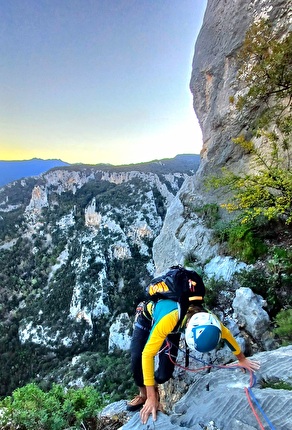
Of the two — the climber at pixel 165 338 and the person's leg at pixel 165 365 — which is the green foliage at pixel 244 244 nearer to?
the climber at pixel 165 338

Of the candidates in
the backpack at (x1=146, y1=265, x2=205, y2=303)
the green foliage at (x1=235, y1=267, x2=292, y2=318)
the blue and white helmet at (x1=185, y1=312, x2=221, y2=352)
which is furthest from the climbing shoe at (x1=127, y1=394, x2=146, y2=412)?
the green foliage at (x1=235, y1=267, x2=292, y2=318)

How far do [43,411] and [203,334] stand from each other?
395 centimetres

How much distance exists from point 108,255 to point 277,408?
56377 millimetres

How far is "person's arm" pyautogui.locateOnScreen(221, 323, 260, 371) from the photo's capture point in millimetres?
2834

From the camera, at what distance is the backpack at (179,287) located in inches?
108

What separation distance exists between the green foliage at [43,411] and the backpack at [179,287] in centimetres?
317

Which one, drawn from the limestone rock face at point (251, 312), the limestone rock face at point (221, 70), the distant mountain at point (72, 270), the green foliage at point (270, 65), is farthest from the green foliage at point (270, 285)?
Answer: the distant mountain at point (72, 270)

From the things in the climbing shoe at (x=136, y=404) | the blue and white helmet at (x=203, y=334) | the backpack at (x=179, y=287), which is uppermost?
the backpack at (x=179, y=287)

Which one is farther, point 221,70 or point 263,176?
point 221,70

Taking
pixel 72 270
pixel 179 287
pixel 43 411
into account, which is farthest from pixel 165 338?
pixel 72 270

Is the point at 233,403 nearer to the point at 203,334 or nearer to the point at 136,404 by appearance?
the point at 203,334

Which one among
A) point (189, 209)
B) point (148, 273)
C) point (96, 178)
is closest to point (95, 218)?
point (148, 273)

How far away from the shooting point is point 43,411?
450 cm

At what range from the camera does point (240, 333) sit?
4805 mm
